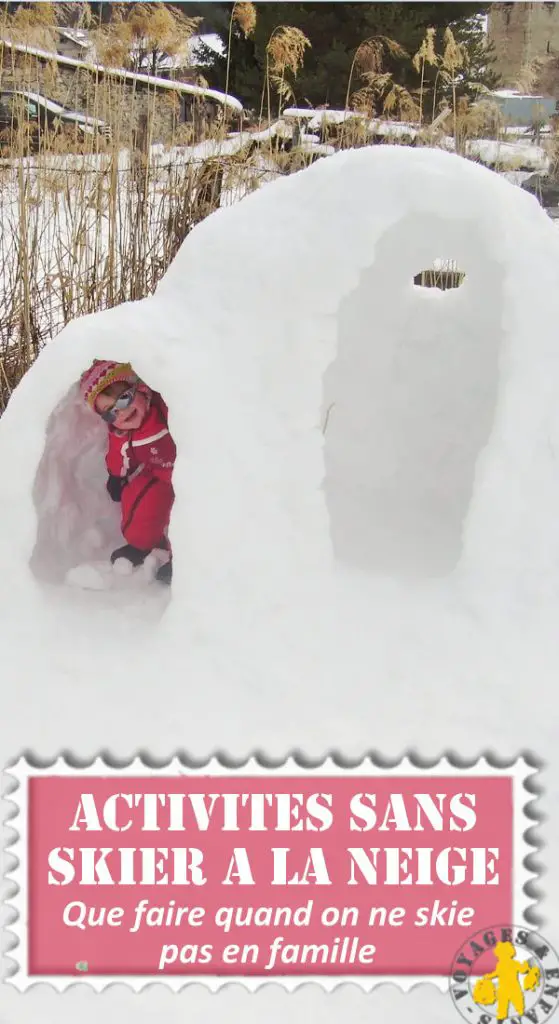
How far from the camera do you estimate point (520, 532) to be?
2047 millimetres

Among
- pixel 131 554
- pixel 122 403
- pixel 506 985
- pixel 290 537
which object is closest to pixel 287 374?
pixel 290 537

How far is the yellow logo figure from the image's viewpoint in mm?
1429

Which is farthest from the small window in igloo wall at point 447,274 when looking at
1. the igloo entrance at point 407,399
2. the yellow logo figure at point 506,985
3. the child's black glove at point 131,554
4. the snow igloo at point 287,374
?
the yellow logo figure at point 506,985

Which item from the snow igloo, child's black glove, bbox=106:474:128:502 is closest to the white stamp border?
the snow igloo

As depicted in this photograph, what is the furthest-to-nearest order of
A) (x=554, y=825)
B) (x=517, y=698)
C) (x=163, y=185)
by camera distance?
(x=163, y=185) → (x=517, y=698) → (x=554, y=825)

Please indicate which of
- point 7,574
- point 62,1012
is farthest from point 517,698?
point 7,574

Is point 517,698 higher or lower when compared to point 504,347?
lower

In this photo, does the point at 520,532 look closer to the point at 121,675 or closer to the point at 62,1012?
the point at 121,675

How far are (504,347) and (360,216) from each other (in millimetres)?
483

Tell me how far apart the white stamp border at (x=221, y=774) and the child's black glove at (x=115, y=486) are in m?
0.96

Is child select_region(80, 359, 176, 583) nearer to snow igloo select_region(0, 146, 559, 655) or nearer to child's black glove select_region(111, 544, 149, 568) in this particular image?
child's black glove select_region(111, 544, 149, 568)

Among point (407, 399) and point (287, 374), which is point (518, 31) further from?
point (287, 374)

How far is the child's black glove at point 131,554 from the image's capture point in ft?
8.18

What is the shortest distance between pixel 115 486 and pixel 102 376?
39cm
